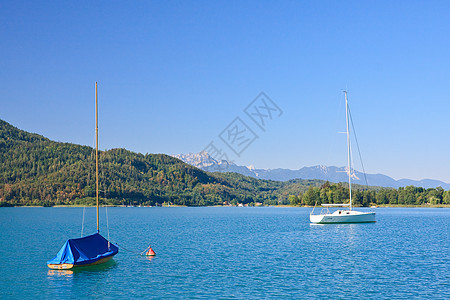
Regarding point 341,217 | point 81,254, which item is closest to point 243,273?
point 81,254

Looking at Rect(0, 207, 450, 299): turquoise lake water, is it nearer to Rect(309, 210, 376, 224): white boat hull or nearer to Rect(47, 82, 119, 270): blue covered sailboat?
Rect(47, 82, 119, 270): blue covered sailboat

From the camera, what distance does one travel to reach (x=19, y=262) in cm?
4519

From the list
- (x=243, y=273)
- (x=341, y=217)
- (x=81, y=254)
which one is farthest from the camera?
(x=341, y=217)

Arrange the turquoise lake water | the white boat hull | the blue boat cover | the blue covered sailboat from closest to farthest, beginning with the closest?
the turquoise lake water, the blue covered sailboat, the blue boat cover, the white boat hull

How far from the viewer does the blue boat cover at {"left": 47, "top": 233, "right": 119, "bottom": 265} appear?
38125mm

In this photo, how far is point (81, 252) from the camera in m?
38.8

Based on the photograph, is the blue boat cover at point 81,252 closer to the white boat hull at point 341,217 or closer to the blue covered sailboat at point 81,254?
the blue covered sailboat at point 81,254

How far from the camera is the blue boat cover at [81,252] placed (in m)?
38.1

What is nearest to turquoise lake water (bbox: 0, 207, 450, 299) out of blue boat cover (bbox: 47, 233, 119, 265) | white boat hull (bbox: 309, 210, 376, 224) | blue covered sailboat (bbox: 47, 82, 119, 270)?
blue covered sailboat (bbox: 47, 82, 119, 270)

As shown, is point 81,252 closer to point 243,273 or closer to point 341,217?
point 243,273

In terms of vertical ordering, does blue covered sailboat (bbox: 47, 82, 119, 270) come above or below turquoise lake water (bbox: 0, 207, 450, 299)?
above

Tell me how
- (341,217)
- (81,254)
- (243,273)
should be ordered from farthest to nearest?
1. (341,217)
2. (243,273)
3. (81,254)

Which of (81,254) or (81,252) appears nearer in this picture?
(81,254)

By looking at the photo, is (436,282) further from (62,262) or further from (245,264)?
(62,262)
